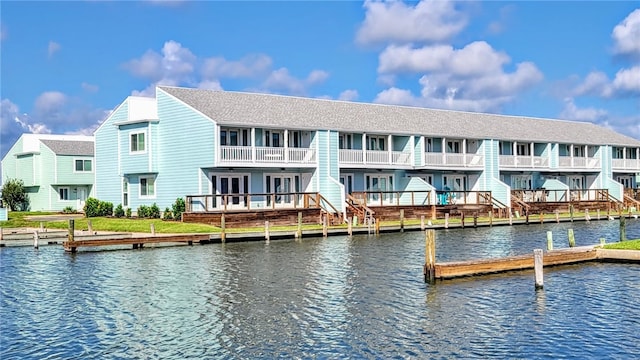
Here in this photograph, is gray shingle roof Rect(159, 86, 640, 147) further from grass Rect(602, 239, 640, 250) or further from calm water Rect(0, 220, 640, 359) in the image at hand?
grass Rect(602, 239, 640, 250)

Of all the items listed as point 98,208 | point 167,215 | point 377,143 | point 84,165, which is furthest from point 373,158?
point 84,165

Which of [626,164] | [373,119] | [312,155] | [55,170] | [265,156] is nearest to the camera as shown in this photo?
[265,156]

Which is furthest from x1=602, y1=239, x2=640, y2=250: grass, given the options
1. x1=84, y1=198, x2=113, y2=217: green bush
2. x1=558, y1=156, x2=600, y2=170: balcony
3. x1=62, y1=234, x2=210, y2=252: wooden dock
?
x1=558, y1=156, x2=600, y2=170: balcony

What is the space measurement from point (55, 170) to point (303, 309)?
192 feet

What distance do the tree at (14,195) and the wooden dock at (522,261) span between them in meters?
61.1

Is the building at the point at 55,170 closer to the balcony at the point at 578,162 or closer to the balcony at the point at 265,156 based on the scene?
the balcony at the point at 265,156

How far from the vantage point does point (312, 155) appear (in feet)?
182

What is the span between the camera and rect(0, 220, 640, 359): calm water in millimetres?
17672

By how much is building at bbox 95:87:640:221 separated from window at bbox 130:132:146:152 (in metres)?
0.08

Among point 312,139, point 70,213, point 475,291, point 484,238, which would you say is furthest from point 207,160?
point 475,291

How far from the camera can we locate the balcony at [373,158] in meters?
57.8

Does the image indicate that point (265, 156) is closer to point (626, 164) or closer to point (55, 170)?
point (55, 170)

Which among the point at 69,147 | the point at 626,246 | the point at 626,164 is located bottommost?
the point at 626,246

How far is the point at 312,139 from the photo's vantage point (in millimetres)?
56156
